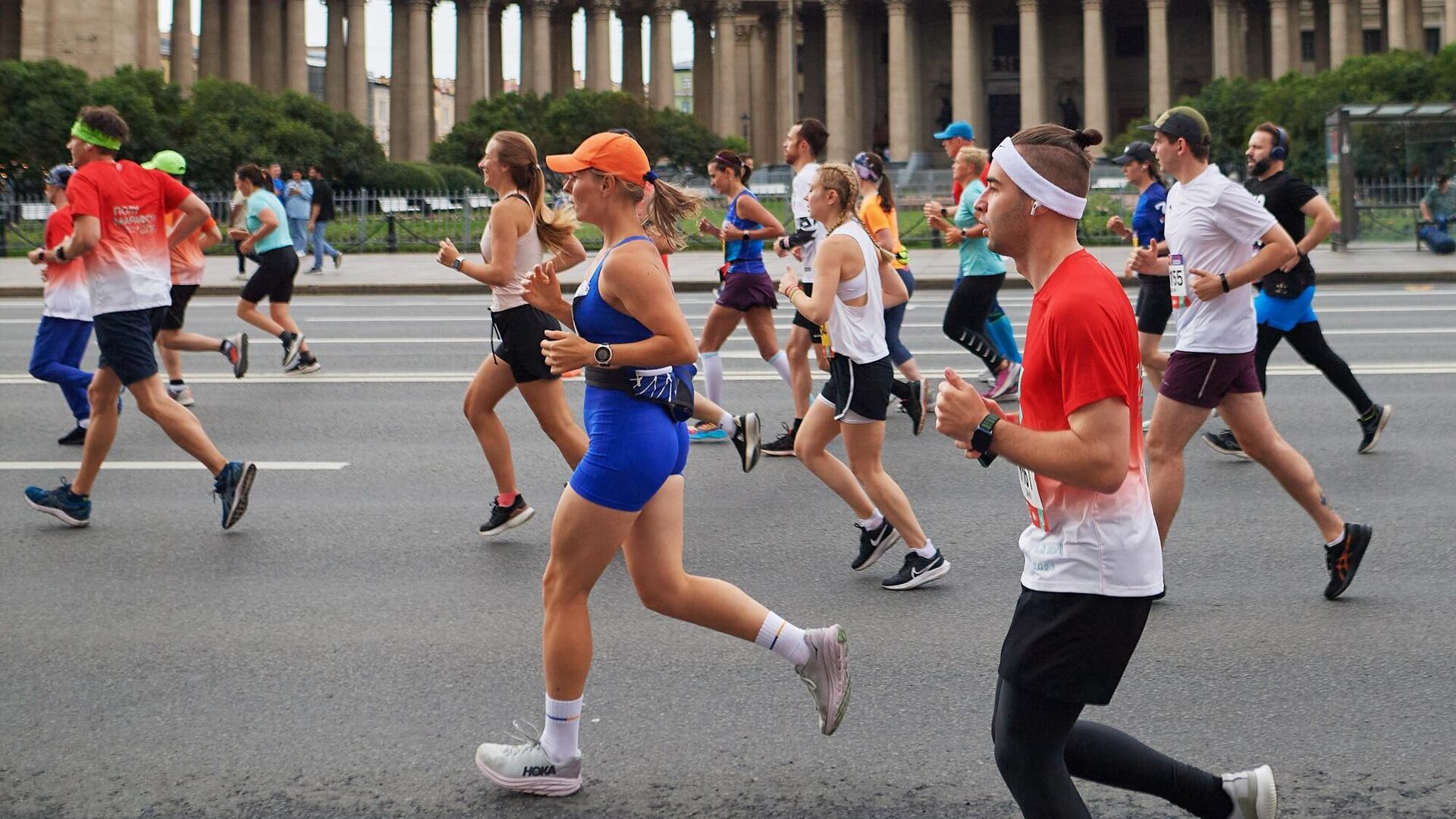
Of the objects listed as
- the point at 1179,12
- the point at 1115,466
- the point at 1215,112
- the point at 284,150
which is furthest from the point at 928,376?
the point at 1179,12

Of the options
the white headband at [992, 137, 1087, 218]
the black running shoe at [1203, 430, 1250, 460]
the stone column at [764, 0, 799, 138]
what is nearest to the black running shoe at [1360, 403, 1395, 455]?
the black running shoe at [1203, 430, 1250, 460]

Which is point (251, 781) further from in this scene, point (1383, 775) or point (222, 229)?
point (222, 229)

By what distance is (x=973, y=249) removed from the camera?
12.5 meters

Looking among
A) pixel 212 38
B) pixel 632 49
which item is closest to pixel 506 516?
pixel 212 38

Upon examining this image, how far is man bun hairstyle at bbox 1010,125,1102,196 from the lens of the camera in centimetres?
378

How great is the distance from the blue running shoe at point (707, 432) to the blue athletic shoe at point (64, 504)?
405 centimetres

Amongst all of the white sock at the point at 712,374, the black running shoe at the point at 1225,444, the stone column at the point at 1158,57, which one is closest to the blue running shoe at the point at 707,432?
the white sock at the point at 712,374

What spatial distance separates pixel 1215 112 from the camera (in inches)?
2788

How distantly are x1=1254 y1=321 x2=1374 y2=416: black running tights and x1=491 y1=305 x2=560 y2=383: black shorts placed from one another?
404 centimetres

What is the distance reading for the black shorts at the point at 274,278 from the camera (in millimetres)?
14648

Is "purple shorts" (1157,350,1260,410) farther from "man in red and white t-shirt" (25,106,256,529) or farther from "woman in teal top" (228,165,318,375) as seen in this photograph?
"woman in teal top" (228,165,318,375)

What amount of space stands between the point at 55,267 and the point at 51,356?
1.90ft

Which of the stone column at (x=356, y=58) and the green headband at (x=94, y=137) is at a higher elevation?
the stone column at (x=356, y=58)

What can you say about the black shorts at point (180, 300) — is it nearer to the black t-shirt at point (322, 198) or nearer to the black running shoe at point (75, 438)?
the black running shoe at point (75, 438)
